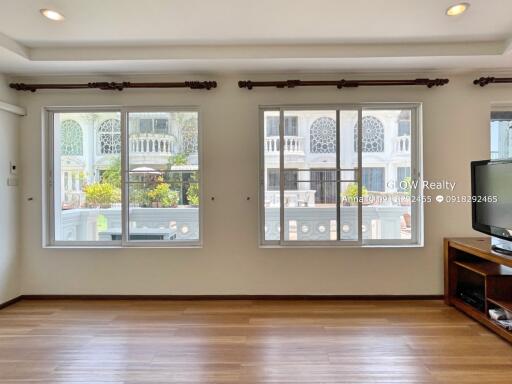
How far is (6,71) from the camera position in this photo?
338 cm

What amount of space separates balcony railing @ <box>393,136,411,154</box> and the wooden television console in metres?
1.01

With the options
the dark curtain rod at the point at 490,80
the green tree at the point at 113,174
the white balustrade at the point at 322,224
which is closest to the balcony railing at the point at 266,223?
the white balustrade at the point at 322,224

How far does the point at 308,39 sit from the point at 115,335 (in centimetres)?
301

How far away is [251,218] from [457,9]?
8.11 feet

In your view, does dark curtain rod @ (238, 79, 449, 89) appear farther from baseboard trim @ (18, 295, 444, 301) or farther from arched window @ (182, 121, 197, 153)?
baseboard trim @ (18, 295, 444, 301)

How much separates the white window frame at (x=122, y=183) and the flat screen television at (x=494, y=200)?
2655 millimetres

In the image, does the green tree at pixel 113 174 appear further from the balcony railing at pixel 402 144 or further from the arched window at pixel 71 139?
the balcony railing at pixel 402 144

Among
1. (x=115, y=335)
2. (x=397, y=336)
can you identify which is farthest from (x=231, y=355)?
(x=397, y=336)

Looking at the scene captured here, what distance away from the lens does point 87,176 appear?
12.1 feet

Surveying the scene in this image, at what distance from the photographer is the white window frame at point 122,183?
141 inches

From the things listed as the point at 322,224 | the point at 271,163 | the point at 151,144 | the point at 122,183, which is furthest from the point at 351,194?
the point at 122,183

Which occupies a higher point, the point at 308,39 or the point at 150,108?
the point at 308,39

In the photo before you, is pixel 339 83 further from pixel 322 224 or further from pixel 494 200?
pixel 494 200

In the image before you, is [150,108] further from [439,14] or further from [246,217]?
[439,14]
